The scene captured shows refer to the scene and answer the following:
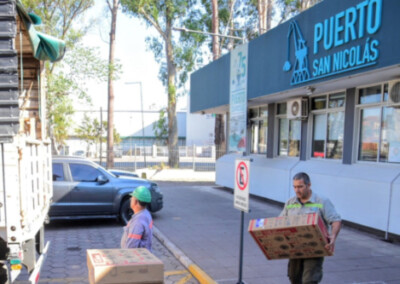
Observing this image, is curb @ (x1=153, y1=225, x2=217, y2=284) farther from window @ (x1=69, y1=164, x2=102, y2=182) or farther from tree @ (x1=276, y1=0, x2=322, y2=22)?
tree @ (x1=276, y1=0, x2=322, y2=22)

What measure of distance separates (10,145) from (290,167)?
819cm

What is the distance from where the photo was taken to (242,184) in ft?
15.3

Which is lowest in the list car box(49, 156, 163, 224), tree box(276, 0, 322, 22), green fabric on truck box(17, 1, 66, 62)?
car box(49, 156, 163, 224)

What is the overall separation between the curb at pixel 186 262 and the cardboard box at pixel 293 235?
1.61m

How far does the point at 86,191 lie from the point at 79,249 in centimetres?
192

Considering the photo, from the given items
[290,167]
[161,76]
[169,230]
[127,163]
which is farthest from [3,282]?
[161,76]

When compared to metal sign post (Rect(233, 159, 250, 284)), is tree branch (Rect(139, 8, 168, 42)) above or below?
above

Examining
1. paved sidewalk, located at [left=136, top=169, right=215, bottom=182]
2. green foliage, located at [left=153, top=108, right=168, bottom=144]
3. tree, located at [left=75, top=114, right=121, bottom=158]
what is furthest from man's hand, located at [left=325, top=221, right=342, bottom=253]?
tree, located at [left=75, top=114, right=121, bottom=158]

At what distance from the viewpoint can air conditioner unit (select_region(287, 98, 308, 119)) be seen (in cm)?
992

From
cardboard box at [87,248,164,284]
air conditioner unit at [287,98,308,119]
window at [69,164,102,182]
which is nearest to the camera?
cardboard box at [87,248,164,284]

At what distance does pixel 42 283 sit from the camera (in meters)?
4.96

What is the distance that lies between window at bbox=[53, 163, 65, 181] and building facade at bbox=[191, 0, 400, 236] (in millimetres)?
5754

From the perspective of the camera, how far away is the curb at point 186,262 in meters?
4.97

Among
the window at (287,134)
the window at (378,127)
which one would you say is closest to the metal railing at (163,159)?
the window at (287,134)
